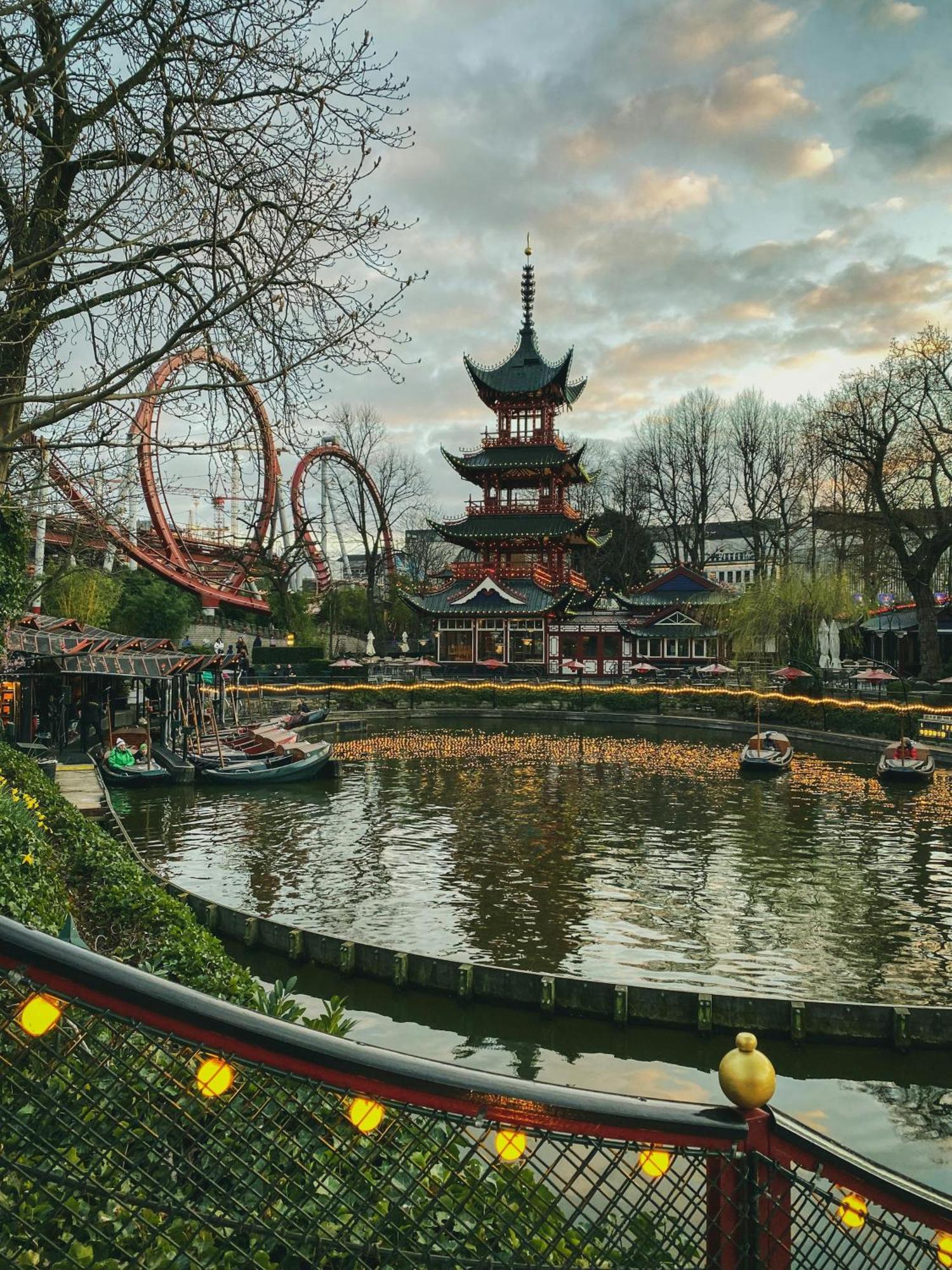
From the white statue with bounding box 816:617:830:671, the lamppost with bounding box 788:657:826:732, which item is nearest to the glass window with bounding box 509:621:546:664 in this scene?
the lamppost with bounding box 788:657:826:732

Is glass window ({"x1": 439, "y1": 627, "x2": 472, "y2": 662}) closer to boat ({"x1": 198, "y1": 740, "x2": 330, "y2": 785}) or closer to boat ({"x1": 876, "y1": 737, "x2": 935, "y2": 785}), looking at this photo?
boat ({"x1": 198, "y1": 740, "x2": 330, "y2": 785})

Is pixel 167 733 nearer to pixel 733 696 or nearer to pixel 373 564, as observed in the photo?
pixel 733 696

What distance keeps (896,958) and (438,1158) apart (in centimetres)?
1313

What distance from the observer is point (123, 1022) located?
232 centimetres

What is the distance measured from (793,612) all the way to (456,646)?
861 inches

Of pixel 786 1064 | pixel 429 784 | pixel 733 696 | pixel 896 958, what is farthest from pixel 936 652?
pixel 786 1064

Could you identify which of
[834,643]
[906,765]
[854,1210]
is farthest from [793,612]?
[854,1210]

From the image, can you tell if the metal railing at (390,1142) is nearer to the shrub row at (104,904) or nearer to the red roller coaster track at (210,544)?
the shrub row at (104,904)

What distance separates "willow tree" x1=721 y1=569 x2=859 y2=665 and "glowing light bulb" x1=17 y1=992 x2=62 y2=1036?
43952 mm

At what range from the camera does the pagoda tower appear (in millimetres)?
57500

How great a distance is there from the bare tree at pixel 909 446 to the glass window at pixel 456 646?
25.4 metres

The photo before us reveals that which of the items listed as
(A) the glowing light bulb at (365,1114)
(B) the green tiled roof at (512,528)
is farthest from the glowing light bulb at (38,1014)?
(B) the green tiled roof at (512,528)

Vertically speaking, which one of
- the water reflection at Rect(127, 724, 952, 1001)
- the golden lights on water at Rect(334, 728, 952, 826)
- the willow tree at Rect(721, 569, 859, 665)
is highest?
the willow tree at Rect(721, 569, 859, 665)

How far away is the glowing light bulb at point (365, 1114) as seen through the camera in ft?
7.78
